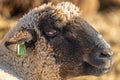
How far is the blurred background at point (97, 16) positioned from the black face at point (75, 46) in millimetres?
3141

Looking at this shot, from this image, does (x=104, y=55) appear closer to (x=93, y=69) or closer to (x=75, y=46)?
(x=93, y=69)

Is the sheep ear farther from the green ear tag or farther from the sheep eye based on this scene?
the sheep eye

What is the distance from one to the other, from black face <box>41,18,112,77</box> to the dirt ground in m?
3.17

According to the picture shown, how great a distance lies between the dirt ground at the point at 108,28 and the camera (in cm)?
988

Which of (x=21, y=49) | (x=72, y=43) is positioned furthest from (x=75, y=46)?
(x=21, y=49)

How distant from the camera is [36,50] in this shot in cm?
527

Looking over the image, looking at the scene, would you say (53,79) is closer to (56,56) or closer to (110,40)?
(56,56)

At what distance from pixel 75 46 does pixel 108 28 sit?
7017 mm

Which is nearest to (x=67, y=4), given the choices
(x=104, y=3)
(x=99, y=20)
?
(x=99, y=20)

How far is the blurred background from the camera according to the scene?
10008 millimetres

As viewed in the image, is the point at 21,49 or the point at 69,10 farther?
the point at 69,10

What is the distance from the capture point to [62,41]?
17.3 ft

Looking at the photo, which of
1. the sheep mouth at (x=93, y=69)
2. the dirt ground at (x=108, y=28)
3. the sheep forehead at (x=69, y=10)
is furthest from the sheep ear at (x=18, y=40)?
the dirt ground at (x=108, y=28)

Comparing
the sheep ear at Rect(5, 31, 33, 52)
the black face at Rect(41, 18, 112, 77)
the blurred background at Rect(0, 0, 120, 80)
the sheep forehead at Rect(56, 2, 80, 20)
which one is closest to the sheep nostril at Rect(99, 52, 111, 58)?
the black face at Rect(41, 18, 112, 77)
